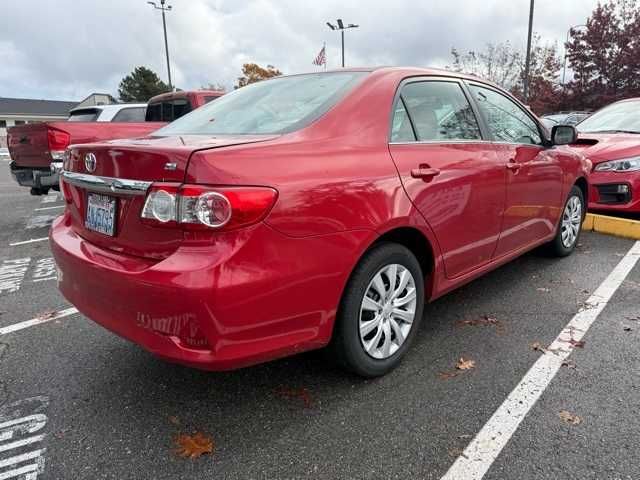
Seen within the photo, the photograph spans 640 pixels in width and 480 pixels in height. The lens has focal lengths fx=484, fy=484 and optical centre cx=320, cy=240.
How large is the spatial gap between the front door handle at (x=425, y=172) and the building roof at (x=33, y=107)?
6528cm

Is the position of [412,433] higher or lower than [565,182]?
lower

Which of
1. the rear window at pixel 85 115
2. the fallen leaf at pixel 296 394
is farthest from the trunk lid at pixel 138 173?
the rear window at pixel 85 115

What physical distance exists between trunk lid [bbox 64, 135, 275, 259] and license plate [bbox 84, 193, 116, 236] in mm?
17

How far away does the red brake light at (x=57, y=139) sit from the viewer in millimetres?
6098

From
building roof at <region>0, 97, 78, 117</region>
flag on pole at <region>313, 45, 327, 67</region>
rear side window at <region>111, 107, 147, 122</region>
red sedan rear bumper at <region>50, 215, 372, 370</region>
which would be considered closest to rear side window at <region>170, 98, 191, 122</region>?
rear side window at <region>111, 107, 147, 122</region>

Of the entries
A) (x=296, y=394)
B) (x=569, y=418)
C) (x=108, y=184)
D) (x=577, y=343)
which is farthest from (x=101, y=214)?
(x=577, y=343)

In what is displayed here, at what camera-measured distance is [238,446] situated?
7.00 feet

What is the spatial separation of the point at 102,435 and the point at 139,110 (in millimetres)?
8481

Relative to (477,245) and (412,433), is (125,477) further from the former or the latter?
(477,245)

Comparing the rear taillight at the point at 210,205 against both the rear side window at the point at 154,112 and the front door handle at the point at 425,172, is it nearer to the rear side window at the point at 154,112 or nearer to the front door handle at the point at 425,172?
the front door handle at the point at 425,172

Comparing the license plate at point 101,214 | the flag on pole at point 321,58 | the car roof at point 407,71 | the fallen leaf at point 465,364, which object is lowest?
the fallen leaf at point 465,364

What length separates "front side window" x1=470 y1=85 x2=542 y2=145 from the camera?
11.0 feet

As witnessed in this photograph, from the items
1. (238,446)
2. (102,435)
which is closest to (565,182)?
(238,446)

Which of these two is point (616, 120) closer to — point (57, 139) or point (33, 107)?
point (57, 139)
